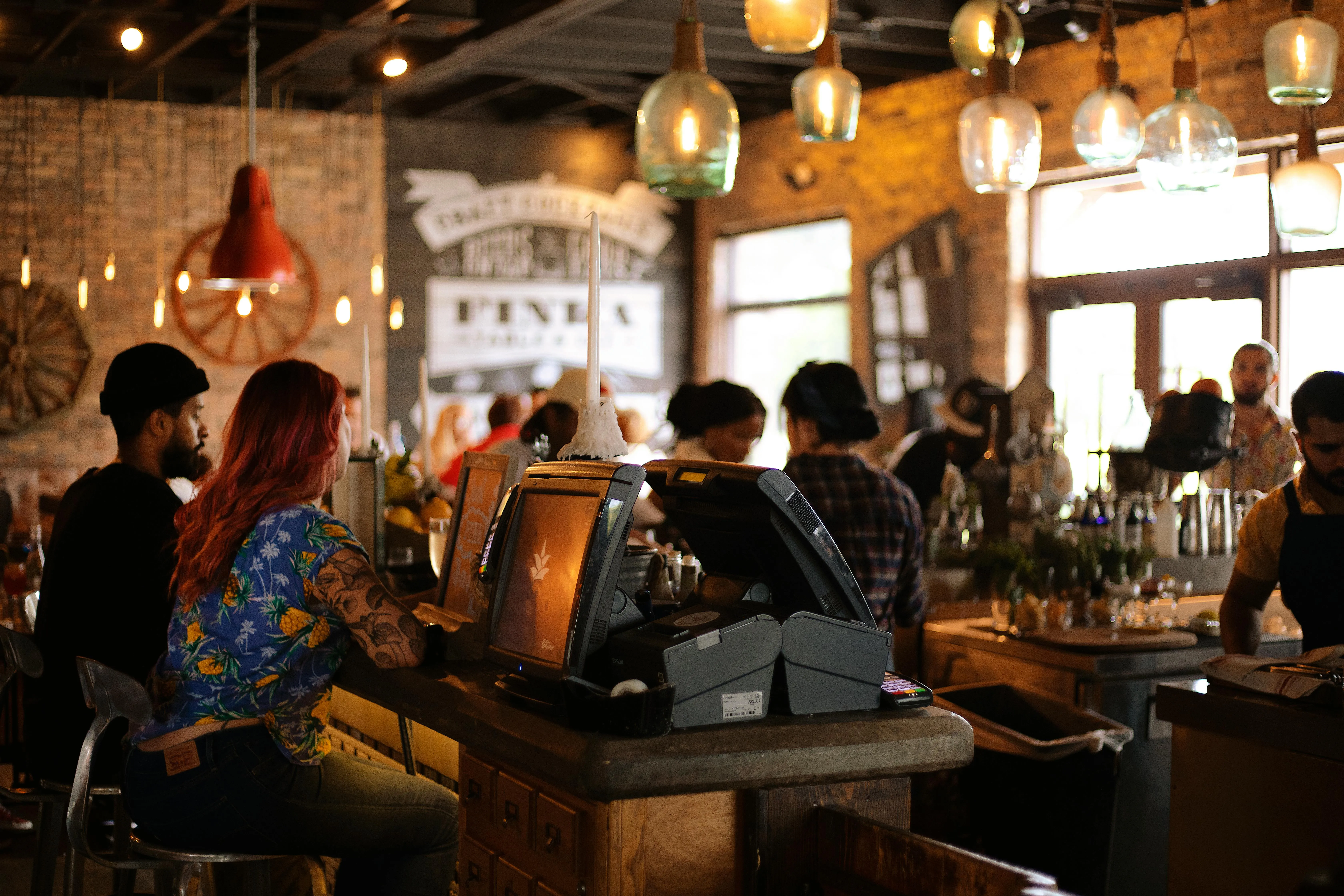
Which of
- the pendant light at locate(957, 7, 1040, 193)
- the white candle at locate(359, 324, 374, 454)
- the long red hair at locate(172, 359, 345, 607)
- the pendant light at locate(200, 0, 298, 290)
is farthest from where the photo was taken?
the pendant light at locate(200, 0, 298, 290)

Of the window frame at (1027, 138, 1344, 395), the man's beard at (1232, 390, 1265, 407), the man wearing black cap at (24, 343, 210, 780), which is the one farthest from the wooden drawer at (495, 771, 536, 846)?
the window frame at (1027, 138, 1344, 395)

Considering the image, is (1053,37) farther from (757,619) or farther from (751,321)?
(757,619)

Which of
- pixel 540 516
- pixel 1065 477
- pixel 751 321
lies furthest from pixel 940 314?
pixel 540 516

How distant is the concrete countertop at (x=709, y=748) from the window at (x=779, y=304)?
7721 millimetres

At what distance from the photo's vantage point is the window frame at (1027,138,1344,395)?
690 cm

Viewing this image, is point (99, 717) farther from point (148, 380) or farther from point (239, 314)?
point (239, 314)

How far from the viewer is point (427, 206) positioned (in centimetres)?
1021

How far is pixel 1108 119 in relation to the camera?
338cm

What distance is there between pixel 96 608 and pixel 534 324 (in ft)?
25.7

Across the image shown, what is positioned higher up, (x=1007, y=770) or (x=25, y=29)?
(x=25, y=29)

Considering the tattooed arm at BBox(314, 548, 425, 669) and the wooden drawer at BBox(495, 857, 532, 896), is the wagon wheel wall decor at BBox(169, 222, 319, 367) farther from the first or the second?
the wooden drawer at BBox(495, 857, 532, 896)

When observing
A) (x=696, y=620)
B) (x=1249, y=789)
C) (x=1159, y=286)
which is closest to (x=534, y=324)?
(x=1159, y=286)

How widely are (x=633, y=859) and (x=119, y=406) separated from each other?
72.8 inches

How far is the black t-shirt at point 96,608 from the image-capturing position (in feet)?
9.37
